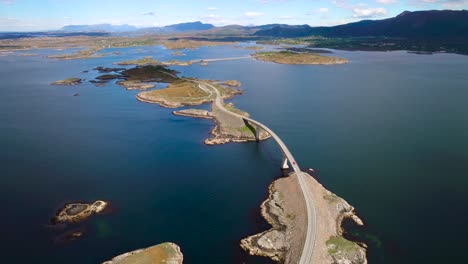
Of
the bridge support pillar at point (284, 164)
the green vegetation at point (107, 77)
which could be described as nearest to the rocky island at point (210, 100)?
the bridge support pillar at point (284, 164)

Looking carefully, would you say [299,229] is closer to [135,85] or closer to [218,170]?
[218,170]

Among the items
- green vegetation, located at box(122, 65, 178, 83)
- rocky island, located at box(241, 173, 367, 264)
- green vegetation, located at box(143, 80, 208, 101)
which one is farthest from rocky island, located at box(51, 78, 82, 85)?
rocky island, located at box(241, 173, 367, 264)

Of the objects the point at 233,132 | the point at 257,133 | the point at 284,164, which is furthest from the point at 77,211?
the point at 257,133

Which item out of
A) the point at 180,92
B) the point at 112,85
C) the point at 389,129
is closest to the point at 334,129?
the point at 389,129

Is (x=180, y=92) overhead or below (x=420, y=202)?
overhead

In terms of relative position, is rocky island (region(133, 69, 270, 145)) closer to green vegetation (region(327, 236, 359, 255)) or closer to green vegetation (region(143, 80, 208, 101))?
green vegetation (region(143, 80, 208, 101))

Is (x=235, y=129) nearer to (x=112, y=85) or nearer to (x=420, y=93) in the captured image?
(x=420, y=93)

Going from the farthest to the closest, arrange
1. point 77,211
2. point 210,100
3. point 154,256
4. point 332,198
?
point 210,100, point 332,198, point 77,211, point 154,256

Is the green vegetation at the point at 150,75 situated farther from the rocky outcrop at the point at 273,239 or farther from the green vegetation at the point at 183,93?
the rocky outcrop at the point at 273,239
